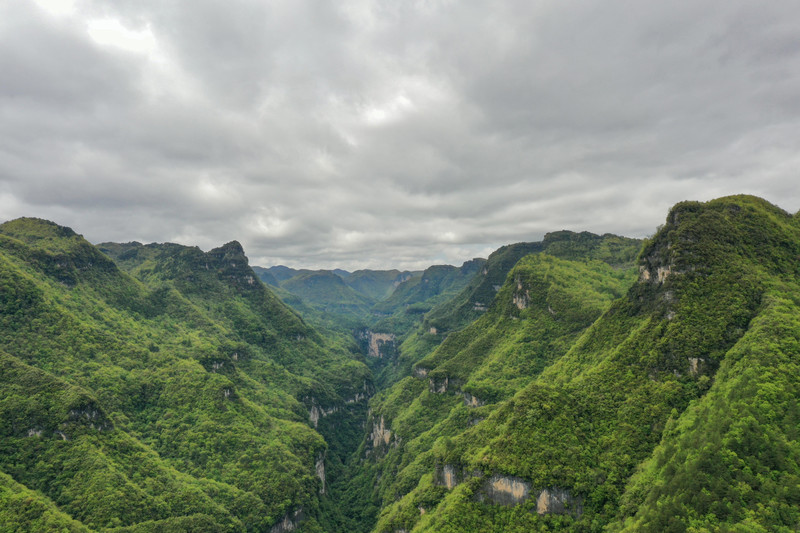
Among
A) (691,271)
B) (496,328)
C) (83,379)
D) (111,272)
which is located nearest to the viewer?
(691,271)

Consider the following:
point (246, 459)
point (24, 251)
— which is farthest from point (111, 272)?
point (246, 459)

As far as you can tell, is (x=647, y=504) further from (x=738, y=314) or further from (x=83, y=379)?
(x=83, y=379)

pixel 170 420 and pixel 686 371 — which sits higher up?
pixel 686 371

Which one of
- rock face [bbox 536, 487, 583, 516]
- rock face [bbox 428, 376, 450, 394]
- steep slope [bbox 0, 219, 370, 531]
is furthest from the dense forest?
rock face [bbox 428, 376, 450, 394]

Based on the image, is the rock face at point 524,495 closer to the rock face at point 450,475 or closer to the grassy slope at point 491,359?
the rock face at point 450,475

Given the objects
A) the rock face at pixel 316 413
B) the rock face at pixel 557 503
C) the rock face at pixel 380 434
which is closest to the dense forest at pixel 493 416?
the rock face at pixel 557 503

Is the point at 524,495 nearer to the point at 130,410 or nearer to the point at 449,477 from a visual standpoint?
the point at 449,477

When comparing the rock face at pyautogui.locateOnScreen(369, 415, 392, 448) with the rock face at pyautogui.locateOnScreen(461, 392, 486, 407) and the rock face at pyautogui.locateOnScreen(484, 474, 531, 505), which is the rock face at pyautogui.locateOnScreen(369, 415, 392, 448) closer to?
the rock face at pyautogui.locateOnScreen(461, 392, 486, 407)
